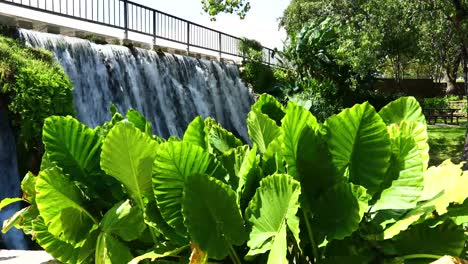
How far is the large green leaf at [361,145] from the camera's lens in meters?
1.11

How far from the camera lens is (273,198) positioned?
104 cm

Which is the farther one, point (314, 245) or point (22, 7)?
point (22, 7)

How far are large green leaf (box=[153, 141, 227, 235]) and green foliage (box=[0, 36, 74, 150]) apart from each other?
5.62 m

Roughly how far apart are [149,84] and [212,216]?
12.0 metres

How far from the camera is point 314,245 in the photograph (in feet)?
3.73

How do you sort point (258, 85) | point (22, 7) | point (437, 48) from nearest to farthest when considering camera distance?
point (22, 7) → point (258, 85) → point (437, 48)

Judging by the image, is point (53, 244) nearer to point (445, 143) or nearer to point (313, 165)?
point (313, 165)

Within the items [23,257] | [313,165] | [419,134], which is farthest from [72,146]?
[23,257]

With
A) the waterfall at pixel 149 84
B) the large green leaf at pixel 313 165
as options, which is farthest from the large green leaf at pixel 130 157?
the waterfall at pixel 149 84

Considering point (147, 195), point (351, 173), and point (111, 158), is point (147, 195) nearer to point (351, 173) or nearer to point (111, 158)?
point (111, 158)

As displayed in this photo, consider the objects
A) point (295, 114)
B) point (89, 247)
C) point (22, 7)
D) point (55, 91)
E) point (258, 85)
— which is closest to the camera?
point (295, 114)

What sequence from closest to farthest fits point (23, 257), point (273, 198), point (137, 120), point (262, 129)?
point (273, 198), point (262, 129), point (137, 120), point (23, 257)

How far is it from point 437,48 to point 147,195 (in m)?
36.4

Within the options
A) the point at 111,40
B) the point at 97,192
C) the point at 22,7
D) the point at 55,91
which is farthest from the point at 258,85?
the point at 97,192
